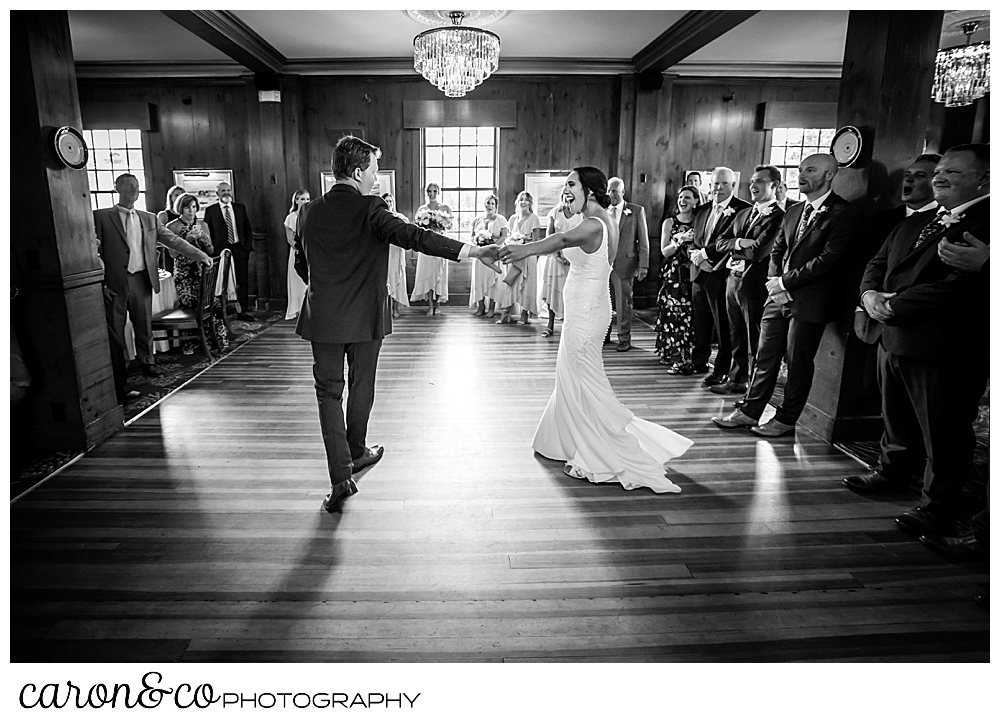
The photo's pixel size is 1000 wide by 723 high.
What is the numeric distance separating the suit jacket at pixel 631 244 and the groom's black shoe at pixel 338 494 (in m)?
4.14

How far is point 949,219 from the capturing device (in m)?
2.78

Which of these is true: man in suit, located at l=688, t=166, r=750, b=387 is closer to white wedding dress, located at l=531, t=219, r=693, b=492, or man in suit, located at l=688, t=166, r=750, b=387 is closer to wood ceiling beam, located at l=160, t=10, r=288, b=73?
white wedding dress, located at l=531, t=219, r=693, b=492

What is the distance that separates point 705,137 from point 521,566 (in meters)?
8.64

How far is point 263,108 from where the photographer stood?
9.32m

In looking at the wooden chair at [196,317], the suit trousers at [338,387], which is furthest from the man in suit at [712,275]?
the wooden chair at [196,317]

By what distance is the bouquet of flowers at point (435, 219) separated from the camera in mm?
8883

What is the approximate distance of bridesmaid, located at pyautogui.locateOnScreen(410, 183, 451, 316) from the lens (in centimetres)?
919

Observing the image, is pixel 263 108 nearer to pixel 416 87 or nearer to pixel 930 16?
pixel 416 87

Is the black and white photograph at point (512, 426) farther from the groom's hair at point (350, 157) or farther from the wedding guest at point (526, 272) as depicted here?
the wedding guest at point (526, 272)

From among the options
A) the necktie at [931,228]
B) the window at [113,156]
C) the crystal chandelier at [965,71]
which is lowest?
the necktie at [931,228]
